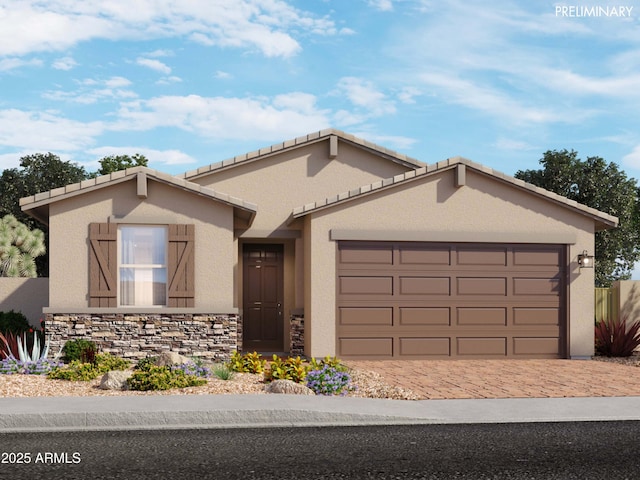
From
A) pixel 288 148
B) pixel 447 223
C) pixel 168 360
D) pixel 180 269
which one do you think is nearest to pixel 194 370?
pixel 168 360

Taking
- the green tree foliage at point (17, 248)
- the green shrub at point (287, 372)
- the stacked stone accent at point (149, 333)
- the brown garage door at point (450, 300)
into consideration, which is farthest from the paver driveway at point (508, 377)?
the green tree foliage at point (17, 248)

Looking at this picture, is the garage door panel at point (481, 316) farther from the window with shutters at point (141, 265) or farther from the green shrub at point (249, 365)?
the window with shutters at point (141, 265)

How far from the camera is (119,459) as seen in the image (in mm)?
7613

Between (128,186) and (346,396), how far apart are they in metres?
7.23

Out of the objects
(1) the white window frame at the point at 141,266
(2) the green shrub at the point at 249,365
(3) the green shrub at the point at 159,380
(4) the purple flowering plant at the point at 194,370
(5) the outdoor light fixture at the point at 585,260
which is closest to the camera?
(3) the green shrub at the point at 159,380

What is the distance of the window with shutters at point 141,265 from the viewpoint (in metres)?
15.6

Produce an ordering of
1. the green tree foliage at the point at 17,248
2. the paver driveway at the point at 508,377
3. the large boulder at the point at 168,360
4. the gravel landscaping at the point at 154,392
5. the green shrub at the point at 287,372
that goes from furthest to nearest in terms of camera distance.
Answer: the green tree foliage at the point at 17,248
the large boulder at the point at 168,360
the green shrub at the point at 287,372
the paver driveway at the point at 508,377
the gravel landscaping at the point at 154,392

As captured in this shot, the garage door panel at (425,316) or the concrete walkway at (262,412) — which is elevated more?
the garage door panel at (425,316)

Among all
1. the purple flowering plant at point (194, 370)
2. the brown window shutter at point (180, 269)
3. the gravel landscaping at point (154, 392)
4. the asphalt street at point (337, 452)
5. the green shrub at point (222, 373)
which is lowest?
the asphalt street at point (337, 452)

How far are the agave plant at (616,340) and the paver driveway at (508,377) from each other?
1266 mm

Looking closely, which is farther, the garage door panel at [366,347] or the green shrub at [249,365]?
the garage door panel at [366,347]

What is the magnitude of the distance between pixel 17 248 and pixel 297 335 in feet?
74.9

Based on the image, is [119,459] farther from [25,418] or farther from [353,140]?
[353,140]

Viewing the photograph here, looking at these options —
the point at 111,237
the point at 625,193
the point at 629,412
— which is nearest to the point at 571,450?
the point at 629,412
